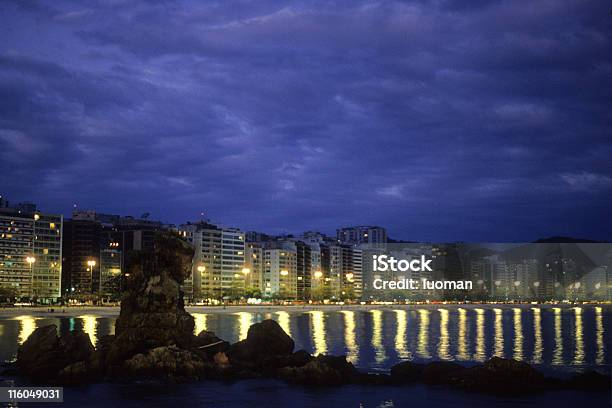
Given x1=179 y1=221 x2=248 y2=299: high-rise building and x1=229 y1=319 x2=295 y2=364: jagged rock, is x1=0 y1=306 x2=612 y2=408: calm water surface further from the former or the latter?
x1=179 y1=221 x2=248 y2=299: high-rise building

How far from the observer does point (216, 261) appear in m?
187

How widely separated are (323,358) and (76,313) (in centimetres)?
8136

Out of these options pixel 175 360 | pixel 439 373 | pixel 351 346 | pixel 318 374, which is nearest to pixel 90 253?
pixel 351 346

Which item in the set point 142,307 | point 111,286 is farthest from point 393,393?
point 111,286

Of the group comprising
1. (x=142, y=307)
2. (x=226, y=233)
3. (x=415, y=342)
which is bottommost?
(x=415, y=342)

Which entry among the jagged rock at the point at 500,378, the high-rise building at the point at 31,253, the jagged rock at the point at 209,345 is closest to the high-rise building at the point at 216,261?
the high-rise building at the point at 31,253

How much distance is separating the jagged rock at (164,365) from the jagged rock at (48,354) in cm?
321

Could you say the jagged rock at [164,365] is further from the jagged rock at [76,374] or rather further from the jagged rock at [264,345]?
the jagged rock at [264,345]

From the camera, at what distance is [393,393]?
29.9 m

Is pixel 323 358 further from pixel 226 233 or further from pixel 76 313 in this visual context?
pixel 226 233

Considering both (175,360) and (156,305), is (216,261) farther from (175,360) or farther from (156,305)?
(175,360)

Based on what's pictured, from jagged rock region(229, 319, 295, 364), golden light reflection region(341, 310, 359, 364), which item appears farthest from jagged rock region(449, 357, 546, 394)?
golden light reflection region(341, 310, 359, 364)

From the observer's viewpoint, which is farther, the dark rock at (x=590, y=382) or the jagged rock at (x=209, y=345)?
the jagged rock at (x=209, y=345)

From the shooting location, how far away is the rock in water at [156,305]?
3359cm
